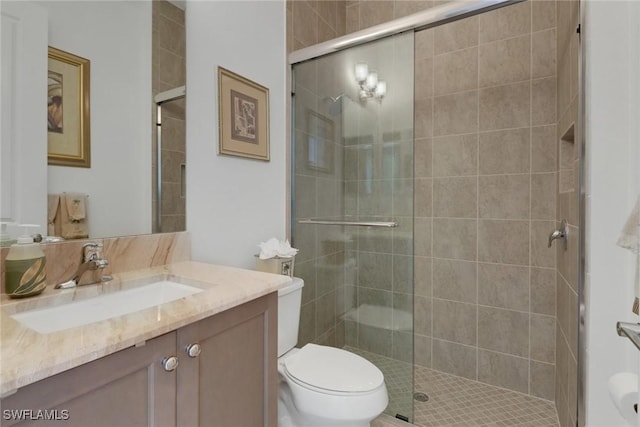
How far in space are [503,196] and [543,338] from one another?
0.90 meters

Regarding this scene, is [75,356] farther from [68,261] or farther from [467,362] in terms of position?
[467,362]

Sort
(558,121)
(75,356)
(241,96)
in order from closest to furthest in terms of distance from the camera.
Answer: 1. (75,356)
2. (241,96)
3. (558,121)

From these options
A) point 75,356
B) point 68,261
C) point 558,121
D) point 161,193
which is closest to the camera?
point 75,356

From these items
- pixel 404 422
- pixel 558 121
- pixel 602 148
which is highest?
pixel 558 121

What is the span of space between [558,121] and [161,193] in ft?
6.94

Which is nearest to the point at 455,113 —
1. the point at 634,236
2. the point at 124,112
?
the point at 634,236

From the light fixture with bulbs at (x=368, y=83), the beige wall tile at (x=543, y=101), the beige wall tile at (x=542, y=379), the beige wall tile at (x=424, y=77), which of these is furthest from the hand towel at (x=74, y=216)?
the beige wall tile at (x=542, y=379)

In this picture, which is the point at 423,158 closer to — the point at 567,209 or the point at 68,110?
the point at 567,209

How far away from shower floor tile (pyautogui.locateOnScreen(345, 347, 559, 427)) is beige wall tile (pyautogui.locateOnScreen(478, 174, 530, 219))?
3.66ft

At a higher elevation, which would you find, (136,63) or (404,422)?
(136,63)

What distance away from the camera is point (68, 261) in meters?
1.00

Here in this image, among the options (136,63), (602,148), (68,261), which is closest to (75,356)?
(68,261)

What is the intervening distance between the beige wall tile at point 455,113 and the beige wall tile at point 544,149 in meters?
0.35

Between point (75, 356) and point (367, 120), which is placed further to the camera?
point (367, 120)
